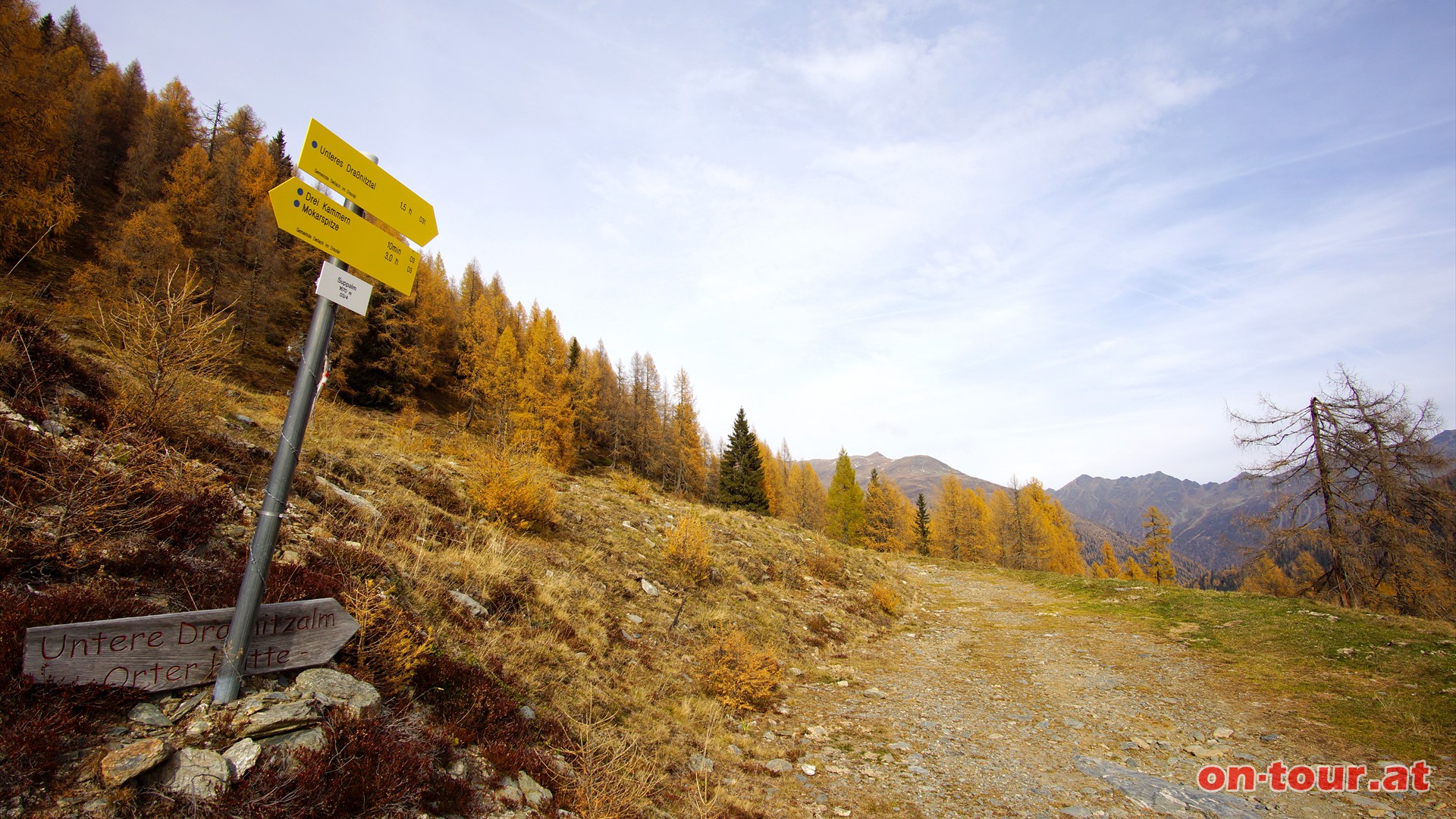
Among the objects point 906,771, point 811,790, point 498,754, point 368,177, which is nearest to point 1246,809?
point 906,771

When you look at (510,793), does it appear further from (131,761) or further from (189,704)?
(131,761)

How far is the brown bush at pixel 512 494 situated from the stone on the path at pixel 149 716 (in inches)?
290

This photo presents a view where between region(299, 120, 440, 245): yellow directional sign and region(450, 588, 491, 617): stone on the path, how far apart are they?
5.06 metres

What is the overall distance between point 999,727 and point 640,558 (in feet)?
25.9

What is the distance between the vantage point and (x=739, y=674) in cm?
841

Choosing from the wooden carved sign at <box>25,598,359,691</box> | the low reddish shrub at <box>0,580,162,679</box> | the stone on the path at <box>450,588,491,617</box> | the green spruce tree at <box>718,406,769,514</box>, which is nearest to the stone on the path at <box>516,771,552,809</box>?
the wooden carved sign at <box>25,598,359,691</box>

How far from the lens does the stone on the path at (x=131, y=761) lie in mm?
2324

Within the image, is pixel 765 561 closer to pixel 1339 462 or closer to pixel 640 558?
pixel 640 558

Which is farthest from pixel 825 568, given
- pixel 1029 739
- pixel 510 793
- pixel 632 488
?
pixel 510 793

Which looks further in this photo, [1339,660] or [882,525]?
[882,525]

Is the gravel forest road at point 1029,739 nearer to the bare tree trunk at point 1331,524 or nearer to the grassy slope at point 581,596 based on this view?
the grassy slope at point 581,596

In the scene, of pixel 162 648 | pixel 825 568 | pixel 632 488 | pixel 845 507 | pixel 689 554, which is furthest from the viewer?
pixel 845 507

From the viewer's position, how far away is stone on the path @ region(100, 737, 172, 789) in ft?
7.63

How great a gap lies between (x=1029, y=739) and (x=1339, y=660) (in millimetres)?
7370
